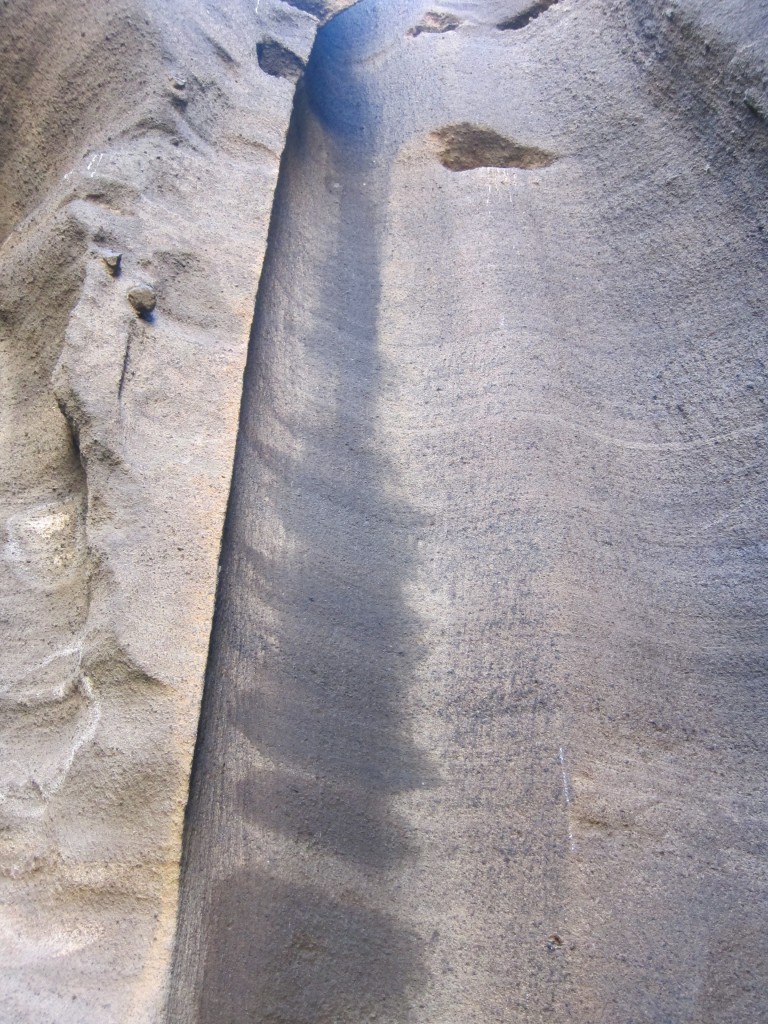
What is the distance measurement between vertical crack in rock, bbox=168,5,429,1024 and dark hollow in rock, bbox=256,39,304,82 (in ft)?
3.52

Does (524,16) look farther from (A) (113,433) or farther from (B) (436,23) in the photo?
(A) (113,433)

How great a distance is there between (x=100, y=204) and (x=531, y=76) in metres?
2.34

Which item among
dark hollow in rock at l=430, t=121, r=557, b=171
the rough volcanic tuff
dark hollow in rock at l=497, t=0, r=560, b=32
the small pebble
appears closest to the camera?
the rough volcanic tuff

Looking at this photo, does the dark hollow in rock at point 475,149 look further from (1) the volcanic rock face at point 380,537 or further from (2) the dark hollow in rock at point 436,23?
(2) the dark hollow in rock at point 436,23

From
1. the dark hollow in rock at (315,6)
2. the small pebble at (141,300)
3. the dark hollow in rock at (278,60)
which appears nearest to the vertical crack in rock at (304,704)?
the small pebble at (141,300)

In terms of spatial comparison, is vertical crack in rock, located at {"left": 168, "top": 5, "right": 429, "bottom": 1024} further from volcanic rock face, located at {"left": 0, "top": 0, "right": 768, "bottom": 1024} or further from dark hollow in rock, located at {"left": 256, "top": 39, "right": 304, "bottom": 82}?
dark hollow in rock, located at {"left": 256, "top": 39, "right": 304, "bottom": 82}

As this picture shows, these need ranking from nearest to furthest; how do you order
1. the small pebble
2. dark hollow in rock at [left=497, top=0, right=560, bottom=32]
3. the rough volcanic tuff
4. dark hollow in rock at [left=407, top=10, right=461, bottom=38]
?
the rough volcanic tuff, the small pebble, dark hollow in rock at [left=497, top=0, right=560, bottom=32], dark hollow in rock at [left=407, top=10, right=461, bottom=38]

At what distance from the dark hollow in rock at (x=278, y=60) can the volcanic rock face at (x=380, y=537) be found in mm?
24

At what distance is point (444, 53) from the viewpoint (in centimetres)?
461

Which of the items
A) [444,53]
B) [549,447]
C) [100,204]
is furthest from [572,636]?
[444,53]

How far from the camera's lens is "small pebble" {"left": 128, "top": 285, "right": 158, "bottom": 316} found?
9.18ft

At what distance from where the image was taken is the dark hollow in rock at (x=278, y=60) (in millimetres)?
4027

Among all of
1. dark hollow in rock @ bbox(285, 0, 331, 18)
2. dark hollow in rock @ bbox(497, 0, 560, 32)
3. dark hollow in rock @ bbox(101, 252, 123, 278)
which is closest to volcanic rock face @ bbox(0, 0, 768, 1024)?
dark hollow in rock @ bbox(101, 252, 123, 278)

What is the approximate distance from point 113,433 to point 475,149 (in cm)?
248
